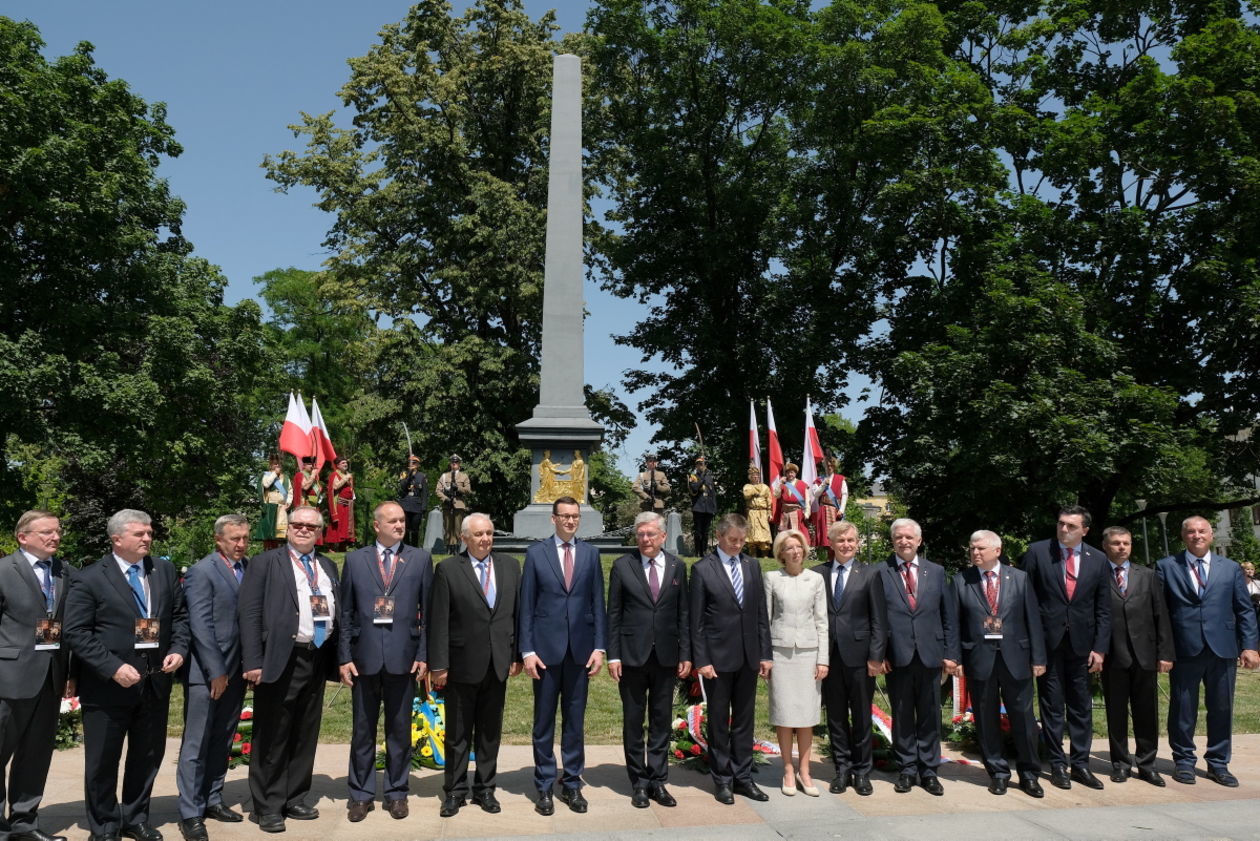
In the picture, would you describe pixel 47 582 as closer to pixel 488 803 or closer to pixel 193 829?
pixel 193 829

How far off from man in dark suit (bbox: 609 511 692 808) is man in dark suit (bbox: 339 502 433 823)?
1.25m

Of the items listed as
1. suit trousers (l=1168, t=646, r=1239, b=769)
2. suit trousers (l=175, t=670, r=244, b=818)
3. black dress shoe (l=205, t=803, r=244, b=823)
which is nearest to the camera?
suit trousers (l=175, t=670, r=244, b=818)

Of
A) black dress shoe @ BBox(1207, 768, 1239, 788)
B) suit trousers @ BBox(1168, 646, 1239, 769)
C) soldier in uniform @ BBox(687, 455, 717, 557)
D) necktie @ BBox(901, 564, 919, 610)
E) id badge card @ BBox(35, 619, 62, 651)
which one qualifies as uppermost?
soldier in uniform @ BBox(687, 455, 717, 557)

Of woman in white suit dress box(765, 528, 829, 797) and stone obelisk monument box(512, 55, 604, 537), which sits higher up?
stone obelisk monument box(512, 55, 604, 537)

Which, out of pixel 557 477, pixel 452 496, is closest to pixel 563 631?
pixel 557 477

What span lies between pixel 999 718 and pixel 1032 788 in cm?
49

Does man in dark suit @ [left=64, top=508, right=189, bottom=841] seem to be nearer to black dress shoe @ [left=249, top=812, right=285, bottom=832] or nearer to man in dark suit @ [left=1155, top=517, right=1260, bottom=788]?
black dress shoe @ [left=249, top=812, right=285, bottom=832]

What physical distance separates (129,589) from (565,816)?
2804 millimetres

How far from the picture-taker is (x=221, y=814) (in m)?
5.73

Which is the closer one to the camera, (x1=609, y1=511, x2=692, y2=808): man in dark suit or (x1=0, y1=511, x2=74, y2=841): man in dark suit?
(x1=0, y1=511, x2=74, y2=841): man in dark suit

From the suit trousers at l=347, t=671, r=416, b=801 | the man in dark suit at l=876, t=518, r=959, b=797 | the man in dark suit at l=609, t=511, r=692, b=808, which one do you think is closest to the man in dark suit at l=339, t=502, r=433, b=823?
the suit trousers at l=347, t=671, r=416, b=801

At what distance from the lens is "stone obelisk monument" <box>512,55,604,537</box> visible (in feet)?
54.6

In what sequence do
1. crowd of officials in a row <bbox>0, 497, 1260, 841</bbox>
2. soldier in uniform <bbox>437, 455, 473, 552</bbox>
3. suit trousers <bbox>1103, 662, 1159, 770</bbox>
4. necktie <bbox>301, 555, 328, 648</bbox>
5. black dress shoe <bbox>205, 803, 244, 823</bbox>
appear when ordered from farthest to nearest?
soldier in uniform <bbox>437, 455, 473, 552</bbox>, suit trousers <bbox>1103, 662, 1159, 770</bbox>, necktie <bbox>301, 555, 328, 648</bbox>, black dress shoe <bbox>205, 803, 244, 823</bbox>, crowd of officials in a row <bbox>0, 497, 1260, 841</bbox>

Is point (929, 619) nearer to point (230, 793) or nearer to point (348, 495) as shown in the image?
point (230, 793)
